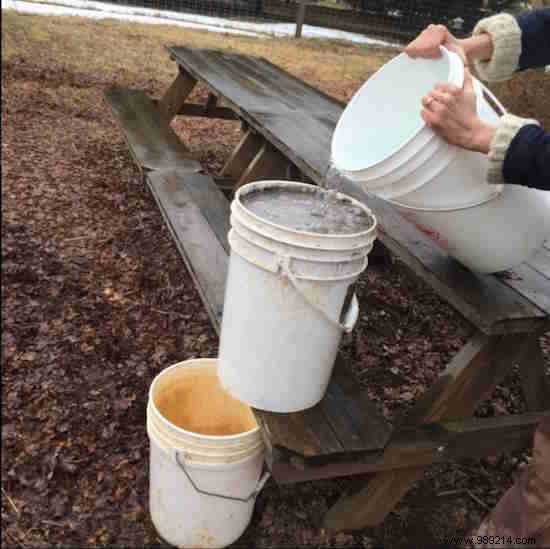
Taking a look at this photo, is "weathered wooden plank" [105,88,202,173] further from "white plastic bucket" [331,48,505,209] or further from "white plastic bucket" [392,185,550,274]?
"white plastic bucket" [392,185,550,274]

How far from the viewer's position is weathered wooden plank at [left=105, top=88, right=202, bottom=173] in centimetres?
382

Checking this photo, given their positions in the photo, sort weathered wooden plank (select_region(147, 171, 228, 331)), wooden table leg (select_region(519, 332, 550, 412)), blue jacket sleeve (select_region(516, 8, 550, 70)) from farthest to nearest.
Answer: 1. weathered wooden plank (select_region(147, 171, 228, 331))
2. wooden table leg (select_region(519, 332, 550, 412))
3. blue jacket sleeve (select_region(516, 8, 550, 70))

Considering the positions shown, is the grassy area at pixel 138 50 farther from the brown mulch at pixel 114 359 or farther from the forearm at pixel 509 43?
the forearm at pixel 509 43

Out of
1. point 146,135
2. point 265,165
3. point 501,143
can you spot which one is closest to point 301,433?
point 501,143

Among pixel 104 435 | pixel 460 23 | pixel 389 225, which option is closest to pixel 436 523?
pixel 389 225

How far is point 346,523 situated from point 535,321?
1.03m

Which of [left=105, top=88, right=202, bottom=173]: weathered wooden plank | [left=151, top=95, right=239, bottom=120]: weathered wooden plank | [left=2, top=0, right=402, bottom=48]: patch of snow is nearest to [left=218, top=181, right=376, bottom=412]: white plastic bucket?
[left=105, top=88, right=202, bottom=173]: weathered wooden plank

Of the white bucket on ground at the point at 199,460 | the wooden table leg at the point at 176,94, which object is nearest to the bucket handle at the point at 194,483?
the white bucket on ground at the point at 199,460

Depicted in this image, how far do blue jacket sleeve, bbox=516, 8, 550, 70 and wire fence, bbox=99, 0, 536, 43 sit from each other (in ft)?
36.9

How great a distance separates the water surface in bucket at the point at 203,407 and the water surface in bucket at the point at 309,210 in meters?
0.73

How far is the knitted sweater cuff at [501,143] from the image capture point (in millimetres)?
1385

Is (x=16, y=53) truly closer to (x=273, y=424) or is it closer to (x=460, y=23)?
(x=273, y=424)

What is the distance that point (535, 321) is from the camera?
5.39 feet

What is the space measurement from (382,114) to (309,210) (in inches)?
17.3
